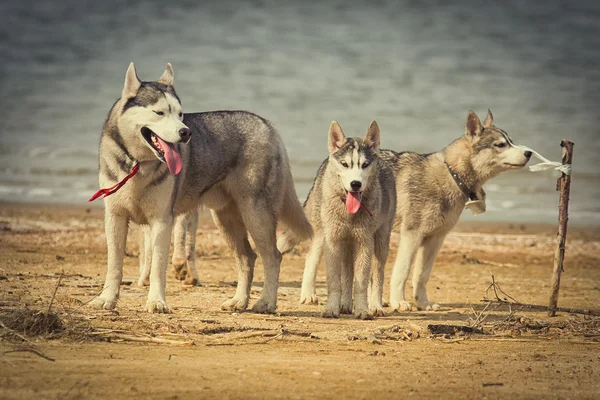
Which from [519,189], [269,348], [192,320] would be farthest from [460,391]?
[519,189]

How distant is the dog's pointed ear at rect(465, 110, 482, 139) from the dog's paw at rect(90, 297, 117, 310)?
428 cm

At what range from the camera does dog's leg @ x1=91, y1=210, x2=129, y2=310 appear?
785 cm

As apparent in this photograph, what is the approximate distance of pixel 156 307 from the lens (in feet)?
25.6

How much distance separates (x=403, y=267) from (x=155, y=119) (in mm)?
3253

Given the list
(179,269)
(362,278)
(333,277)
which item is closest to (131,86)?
(333,277)

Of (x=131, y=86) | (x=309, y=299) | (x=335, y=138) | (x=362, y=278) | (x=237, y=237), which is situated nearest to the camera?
(x=131, y=86)

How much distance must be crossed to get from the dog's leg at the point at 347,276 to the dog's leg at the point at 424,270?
1.23 metres

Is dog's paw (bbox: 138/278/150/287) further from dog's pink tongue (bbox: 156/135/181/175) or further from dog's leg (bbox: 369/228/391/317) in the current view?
dog's pink tongue (bbox: 156/135/181/175)

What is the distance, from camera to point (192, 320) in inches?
295

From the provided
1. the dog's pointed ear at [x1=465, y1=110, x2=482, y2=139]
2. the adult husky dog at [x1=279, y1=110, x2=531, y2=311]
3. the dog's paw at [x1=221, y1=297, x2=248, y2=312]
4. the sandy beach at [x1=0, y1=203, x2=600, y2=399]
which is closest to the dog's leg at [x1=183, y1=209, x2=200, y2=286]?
the sandy beach at [x1=0, y1=203, x2=600, y2=399]

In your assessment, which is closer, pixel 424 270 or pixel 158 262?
pixel 158 262

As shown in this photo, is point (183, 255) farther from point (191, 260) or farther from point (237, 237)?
point (237, 237)

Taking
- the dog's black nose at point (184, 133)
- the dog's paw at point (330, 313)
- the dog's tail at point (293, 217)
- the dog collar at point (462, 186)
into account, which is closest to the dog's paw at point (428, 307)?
the dog collar at point (462, 186)

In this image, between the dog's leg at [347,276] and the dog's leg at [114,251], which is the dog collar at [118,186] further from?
the dog's leg at [347,276]
